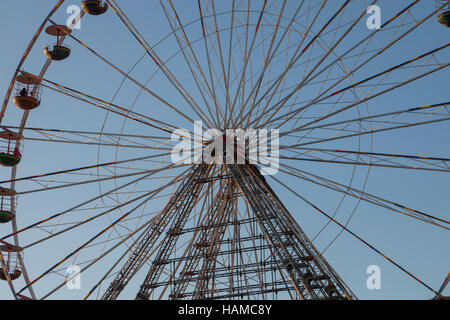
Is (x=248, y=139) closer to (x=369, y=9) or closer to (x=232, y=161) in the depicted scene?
(x=232, y=161)

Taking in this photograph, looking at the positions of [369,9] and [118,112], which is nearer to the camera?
[369,9]

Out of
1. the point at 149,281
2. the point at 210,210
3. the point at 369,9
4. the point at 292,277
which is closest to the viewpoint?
the point at 292,277

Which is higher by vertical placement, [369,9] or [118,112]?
[369,9]

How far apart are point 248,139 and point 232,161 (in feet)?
3.38

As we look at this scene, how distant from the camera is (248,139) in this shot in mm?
24125

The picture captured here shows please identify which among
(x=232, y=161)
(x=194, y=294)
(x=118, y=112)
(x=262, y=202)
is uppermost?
(x=118, y=112)

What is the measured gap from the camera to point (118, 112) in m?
23.8

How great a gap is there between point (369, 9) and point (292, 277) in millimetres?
9145
